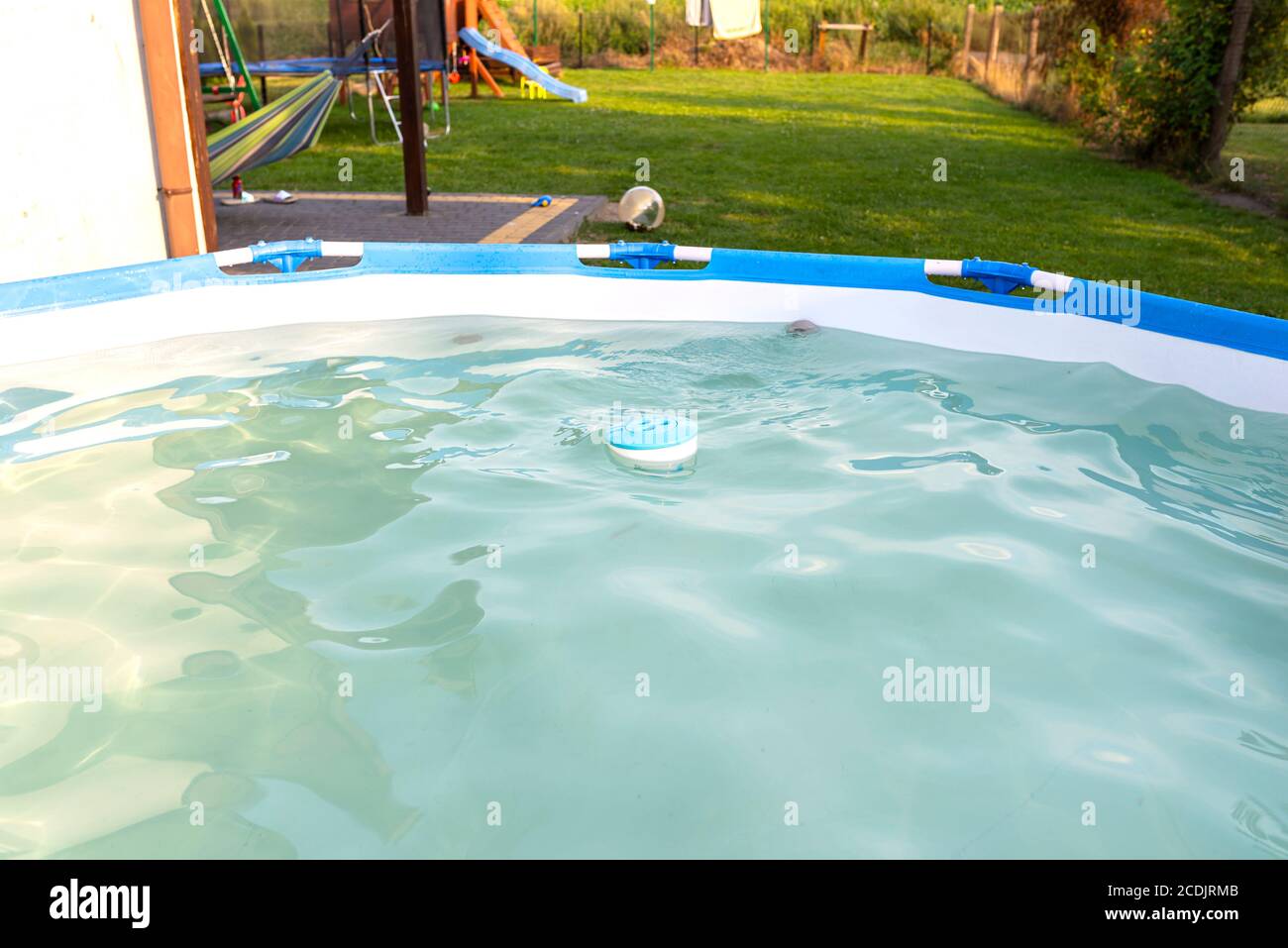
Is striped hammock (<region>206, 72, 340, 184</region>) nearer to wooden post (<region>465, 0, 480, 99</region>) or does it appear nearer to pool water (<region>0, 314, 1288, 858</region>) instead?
pool water (<region>0, 314, 1288, 858</region>)

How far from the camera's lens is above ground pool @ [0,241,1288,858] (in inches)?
86.4

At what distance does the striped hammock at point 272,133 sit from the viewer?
693 centimetres

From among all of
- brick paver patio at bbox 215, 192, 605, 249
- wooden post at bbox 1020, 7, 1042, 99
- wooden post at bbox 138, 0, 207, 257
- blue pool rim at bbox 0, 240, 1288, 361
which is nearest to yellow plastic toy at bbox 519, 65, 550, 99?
wooden post at bbox 1020, 7, 1042, 99

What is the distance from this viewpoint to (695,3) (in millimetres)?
16672

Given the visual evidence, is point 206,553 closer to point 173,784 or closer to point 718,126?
point 173,784

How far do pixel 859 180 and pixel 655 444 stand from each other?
6069 mm

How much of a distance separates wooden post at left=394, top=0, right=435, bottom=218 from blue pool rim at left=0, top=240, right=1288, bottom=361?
5.73 ft

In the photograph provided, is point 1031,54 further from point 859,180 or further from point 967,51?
point 859,180

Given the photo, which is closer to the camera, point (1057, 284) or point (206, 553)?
point (206, 553)

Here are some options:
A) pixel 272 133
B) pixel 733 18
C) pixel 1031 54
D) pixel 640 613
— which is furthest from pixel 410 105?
pixel 733 18

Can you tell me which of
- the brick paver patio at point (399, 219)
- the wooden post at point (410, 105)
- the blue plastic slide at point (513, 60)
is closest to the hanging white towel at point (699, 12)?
the blue plastic slide at point (513, 60)

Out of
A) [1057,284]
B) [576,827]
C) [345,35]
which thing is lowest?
[576,827]
